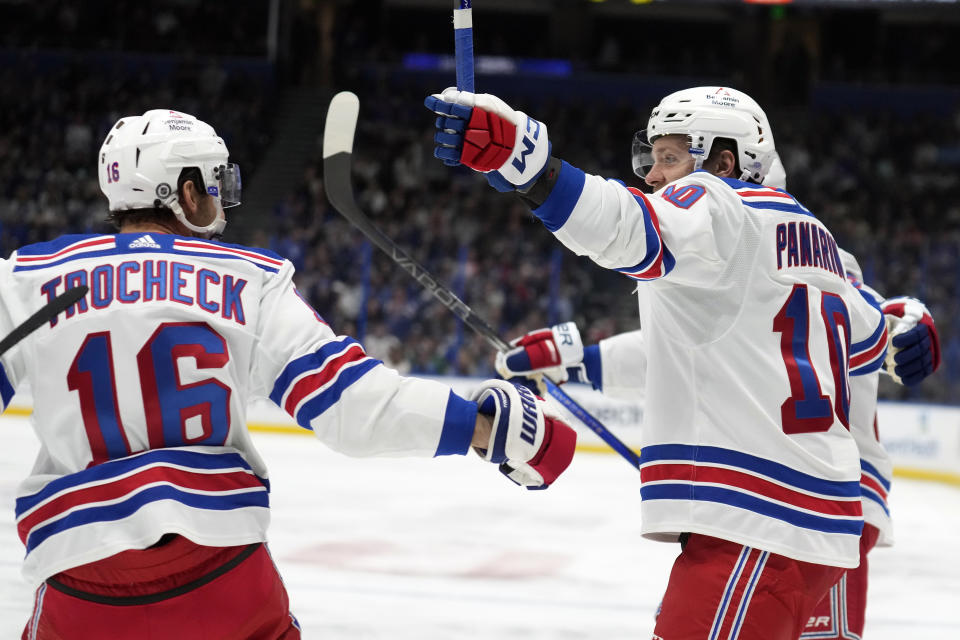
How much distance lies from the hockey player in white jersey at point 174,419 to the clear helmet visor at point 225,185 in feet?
0.68

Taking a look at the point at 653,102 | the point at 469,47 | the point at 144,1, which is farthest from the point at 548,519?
the point at 144,1

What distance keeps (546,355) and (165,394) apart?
152 cm

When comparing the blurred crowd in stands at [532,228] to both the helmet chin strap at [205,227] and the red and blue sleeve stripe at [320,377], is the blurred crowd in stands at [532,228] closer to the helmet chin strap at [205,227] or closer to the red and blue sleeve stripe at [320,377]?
the helmet chin strap at [205,227]

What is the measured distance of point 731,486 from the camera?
74.2 inches

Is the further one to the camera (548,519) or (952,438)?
(952,438)

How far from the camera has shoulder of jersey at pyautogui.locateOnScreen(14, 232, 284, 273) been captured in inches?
61.6

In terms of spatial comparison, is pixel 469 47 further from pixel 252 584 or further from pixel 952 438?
pixel 952 438

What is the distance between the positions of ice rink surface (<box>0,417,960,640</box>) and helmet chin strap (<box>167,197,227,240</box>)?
1.90m

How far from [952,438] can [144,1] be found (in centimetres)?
1168

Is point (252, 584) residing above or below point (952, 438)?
above

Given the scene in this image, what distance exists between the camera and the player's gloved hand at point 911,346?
9.36 feet

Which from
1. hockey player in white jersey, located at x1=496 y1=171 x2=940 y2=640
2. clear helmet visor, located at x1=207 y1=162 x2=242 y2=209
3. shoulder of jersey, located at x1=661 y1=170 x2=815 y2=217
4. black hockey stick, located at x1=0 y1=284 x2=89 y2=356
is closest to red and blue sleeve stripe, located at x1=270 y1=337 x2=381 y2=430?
black hockey stick, located at x1=0 y1=284 x2=89 y2=356

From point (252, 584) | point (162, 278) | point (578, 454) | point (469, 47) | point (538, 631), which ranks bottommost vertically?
point (578, 454)

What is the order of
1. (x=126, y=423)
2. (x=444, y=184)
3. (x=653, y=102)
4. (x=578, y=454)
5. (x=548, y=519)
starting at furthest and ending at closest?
(x=653, y=102) < (x=444, y=184) < (x=578, y=454) < (x=548, y=519) < (x=126, y=423)
